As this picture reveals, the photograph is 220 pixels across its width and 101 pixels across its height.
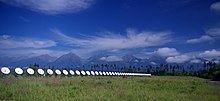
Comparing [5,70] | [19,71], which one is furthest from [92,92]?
[19,71]

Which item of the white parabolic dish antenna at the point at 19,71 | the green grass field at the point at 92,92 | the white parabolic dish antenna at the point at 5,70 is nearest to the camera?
the green grass field at the point at 92,92

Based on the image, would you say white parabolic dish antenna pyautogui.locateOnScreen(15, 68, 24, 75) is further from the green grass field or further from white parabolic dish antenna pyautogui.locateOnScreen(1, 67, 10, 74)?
the green grass field

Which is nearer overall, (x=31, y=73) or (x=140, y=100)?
(x=140, y=100)

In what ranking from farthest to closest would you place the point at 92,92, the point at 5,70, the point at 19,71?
the point at 19,71
the point at 5,70
the point at 92,92

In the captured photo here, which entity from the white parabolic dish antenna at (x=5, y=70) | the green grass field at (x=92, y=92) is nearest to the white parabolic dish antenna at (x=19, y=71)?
the white parabolic dish antenna at (x=5, y=70)

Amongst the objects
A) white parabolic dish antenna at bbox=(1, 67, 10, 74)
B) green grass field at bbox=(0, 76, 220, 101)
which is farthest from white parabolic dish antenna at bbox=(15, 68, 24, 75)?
green grass field at bbox=(0, 76, 220, 101)

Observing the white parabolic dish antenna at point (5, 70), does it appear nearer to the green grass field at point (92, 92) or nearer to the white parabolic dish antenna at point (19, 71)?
the white parabolic dish antenna at point (19, 71)

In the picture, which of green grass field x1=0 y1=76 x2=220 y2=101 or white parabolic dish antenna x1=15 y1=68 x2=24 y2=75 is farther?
white parabolic dish antenna x1=15 y1=68 x2=24 y2=75

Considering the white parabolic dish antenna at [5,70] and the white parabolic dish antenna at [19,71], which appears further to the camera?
the white parabolic dish antenna at [19,71]

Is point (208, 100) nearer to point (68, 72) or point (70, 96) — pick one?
point (70, 96)

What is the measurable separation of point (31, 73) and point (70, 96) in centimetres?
2825

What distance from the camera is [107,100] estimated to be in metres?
18.2

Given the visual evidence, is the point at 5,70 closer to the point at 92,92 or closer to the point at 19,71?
the point at 19,71

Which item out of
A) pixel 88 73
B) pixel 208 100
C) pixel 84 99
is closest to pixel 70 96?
pixel 84 99
